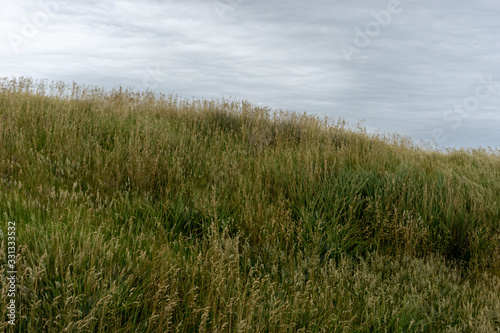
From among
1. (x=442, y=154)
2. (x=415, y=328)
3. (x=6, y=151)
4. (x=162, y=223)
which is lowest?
(x=415, y=328)

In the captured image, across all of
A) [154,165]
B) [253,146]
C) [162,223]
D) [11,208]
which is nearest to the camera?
[11,208]

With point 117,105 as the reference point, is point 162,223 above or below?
below

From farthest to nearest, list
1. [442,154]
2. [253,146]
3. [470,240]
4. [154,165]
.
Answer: [442,154], [253,146], [154,165], [470,240]

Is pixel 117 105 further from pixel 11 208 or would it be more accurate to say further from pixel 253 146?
pixel 11 208

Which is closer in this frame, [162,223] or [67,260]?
[67,260]

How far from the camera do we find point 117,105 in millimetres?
8094

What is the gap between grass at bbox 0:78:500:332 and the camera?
2.38 meters

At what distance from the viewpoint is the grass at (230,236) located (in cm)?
238

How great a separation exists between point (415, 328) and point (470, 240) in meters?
2.17

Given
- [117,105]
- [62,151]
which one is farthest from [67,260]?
[117,105]

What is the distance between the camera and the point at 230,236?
4062mm
